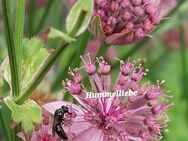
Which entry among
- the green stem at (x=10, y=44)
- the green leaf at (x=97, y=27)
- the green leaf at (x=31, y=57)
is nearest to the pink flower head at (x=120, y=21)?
the green leaf at (x=97, y=27)

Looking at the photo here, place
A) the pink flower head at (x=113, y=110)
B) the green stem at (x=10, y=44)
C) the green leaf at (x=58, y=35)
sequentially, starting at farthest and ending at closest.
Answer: the pink flower head at (x=113, y=110)
the green stem at (x=10, y=44)
the green leaf at (x=58, y=35)

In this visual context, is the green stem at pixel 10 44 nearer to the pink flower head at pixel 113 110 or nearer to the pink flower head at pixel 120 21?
the pink flower head at pixel 113 110

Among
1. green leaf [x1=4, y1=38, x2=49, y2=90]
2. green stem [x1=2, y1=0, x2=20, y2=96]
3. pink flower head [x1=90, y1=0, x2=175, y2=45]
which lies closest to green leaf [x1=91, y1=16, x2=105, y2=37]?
pink flower head [x1=90, y1=0, x2=175, y2=45]

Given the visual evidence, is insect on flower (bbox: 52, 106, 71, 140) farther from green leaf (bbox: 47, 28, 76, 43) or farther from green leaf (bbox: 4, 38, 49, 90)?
green leaf (bbox: 47, 28, 76, 43)

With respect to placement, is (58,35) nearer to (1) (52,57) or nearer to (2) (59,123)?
(1) (52,57)

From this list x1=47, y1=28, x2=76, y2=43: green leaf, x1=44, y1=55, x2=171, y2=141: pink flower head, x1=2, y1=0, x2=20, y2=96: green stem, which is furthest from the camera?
x1=44, y1=55, x2=171, y2=141: pink flower head

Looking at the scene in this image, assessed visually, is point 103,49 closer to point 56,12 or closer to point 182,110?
point 56,12

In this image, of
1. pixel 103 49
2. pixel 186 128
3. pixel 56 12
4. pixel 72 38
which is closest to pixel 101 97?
pixel 103 49
